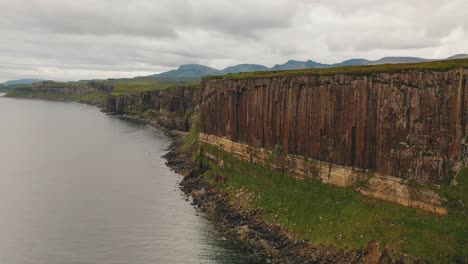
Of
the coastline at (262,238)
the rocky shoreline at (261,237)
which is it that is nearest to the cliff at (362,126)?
the coastline at (262,238)

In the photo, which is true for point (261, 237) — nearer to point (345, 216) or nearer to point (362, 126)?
point (345, 216)

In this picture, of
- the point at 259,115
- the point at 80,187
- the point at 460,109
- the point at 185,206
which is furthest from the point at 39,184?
the point at 460,109

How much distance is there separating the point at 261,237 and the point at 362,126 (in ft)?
68.3

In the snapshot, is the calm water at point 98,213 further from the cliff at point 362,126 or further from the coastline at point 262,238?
the cliff at point 362,126

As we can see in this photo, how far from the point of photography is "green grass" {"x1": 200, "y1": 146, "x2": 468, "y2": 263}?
4488 centimetres

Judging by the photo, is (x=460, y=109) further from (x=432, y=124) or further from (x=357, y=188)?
(x=357, y=188)

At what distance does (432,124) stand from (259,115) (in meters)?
36.1

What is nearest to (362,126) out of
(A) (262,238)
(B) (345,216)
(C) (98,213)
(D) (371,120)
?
(D) (371,120)

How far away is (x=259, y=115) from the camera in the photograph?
79.6 meters

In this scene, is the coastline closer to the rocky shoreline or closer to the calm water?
the rocky shoreline

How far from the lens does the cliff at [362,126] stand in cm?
4725

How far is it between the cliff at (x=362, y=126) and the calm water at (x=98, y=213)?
18493mm

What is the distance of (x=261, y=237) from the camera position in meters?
59.2

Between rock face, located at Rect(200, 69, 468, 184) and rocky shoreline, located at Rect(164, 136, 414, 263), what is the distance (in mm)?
11045
